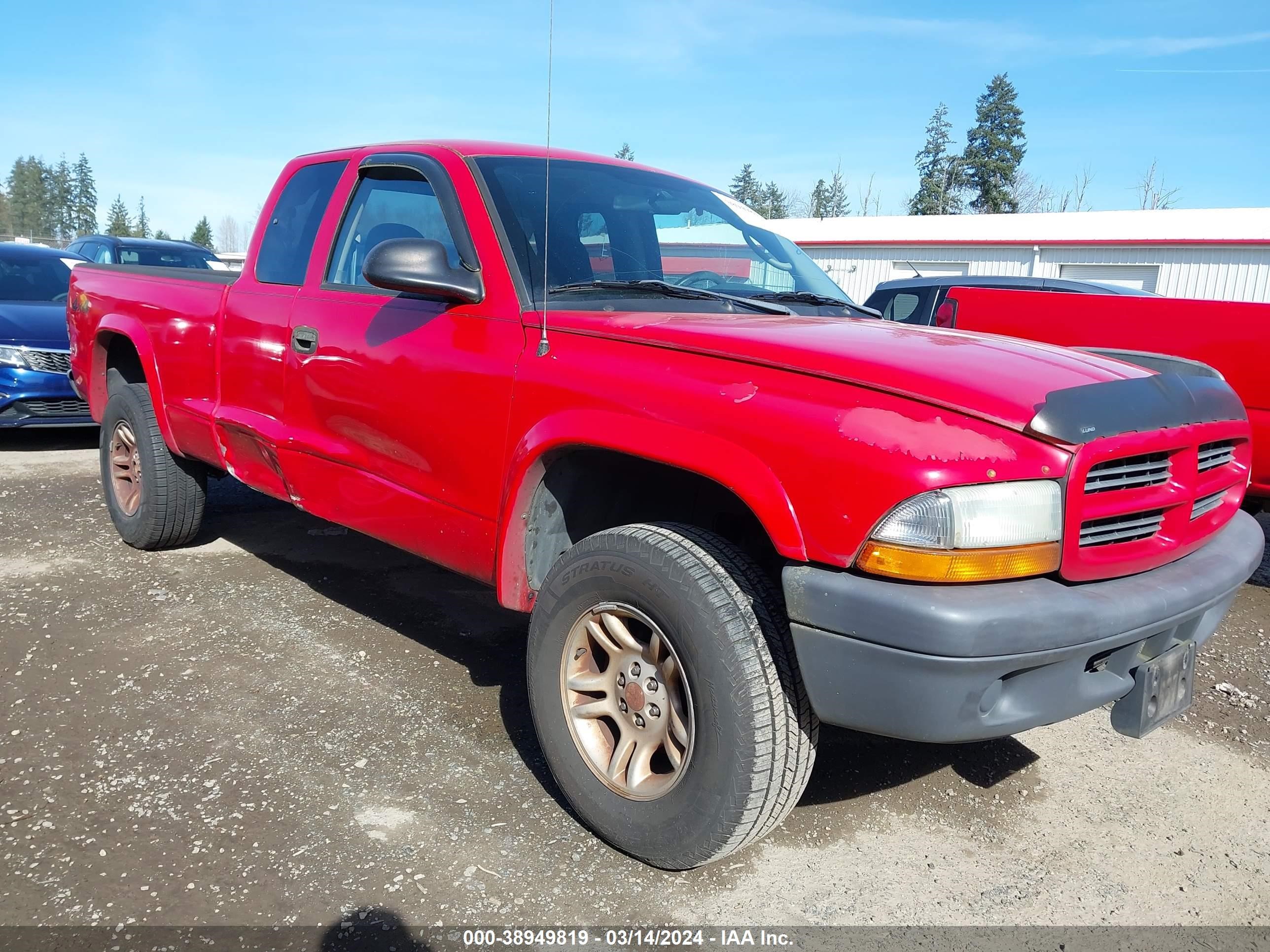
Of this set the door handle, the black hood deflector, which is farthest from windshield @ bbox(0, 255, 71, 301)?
the black hood deflector

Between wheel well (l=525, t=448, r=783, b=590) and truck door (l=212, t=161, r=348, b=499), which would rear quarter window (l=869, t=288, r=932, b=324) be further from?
wheel well (l=525, t=448, r=783, b=590)

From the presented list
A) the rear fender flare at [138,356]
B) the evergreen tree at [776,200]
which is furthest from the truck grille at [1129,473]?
the evergreen tree at [776,200]

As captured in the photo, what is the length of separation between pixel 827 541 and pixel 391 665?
2.29m

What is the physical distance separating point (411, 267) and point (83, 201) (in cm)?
12359

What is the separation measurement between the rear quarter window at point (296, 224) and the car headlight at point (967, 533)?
2677mm

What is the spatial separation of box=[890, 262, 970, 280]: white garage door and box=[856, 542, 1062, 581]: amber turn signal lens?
2214 cm

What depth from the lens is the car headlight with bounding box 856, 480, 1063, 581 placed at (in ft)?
6.40

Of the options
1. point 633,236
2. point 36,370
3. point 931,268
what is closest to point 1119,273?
point 931,268

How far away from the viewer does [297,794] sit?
9.21 ft

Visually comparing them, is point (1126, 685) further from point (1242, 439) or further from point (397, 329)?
point (397, 329)

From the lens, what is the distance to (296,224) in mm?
3938

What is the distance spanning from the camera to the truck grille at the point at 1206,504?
246 cm

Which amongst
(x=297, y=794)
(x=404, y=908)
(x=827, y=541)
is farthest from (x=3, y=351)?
(x=827, y=541)

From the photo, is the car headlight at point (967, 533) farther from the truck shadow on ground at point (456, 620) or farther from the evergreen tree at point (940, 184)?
the evergreen tree at point (940, 184)
